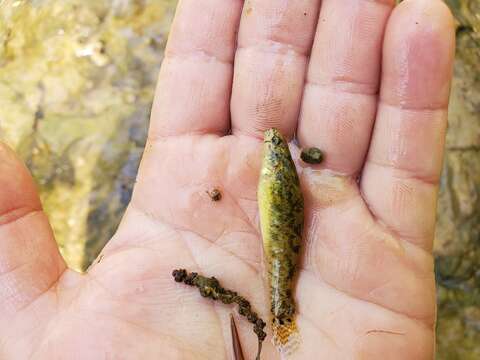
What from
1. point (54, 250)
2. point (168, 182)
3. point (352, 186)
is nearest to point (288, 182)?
point (352, 186)

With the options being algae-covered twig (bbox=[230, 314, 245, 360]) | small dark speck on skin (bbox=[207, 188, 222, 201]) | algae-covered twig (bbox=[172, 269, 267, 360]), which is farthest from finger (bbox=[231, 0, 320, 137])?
algae-covered twig (bbox=[230, 314, 245, 360])

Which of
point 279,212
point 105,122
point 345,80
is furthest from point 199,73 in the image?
point 105,122

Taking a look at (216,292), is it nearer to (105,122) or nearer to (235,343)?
(235,343)

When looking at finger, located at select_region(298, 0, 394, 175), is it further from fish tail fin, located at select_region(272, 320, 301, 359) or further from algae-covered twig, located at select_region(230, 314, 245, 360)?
algae-covered twig, located at select_region(230, 314, 245, 360)

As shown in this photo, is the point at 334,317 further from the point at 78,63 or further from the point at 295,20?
the point at 78,63

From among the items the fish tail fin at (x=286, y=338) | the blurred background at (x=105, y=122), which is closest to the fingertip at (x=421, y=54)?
the fish tail fin at (x=286, y=338)
